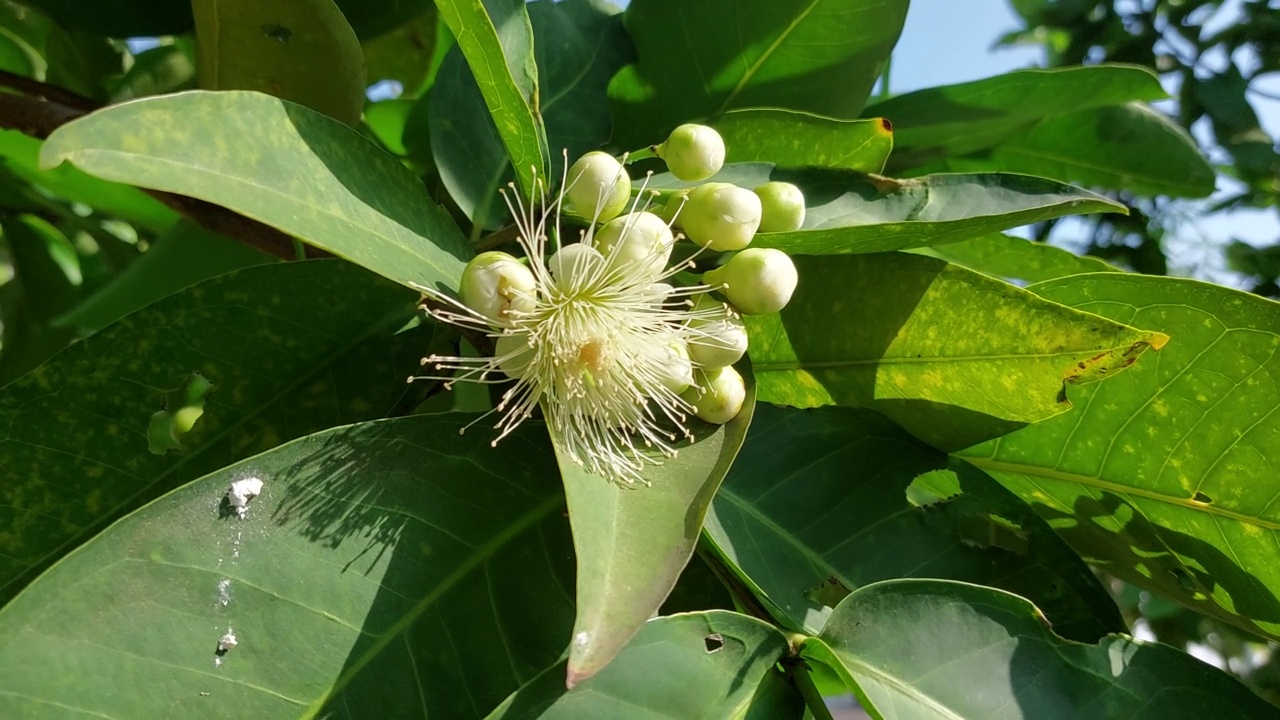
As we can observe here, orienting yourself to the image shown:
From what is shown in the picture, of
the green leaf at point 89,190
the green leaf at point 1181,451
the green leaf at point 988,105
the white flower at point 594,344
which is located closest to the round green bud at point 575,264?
the white flower at point 594,344

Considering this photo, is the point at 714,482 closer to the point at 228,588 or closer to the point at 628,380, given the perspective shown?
the point at 628,380

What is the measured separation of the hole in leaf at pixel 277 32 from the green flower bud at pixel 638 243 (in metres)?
0.33

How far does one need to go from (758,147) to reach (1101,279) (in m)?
0.30

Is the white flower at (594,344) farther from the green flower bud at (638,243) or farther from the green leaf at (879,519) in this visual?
the green leaf at (879,519)

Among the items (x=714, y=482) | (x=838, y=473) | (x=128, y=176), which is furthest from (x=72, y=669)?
(x=838, y=473)

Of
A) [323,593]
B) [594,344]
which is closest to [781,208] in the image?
[594,344]

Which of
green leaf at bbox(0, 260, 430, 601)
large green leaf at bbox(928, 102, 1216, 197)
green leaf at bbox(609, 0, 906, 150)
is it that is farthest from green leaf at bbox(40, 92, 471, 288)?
large green leaf at bbox(928, 102, 1216, 197)

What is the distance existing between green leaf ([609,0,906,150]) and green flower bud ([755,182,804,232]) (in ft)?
0.88

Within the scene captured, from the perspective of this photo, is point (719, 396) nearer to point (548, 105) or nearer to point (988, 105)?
point (548, 105)

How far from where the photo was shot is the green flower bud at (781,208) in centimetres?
71

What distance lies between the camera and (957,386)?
741 millimetres

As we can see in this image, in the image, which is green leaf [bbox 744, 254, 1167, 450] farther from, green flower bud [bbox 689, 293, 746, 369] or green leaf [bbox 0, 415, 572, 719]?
green leaf [bbox 0, 415, 572, 719]

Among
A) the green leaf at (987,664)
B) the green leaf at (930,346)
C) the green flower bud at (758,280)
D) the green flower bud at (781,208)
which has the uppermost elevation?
the green flower bud at (781,208)

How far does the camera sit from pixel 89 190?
113 cm
